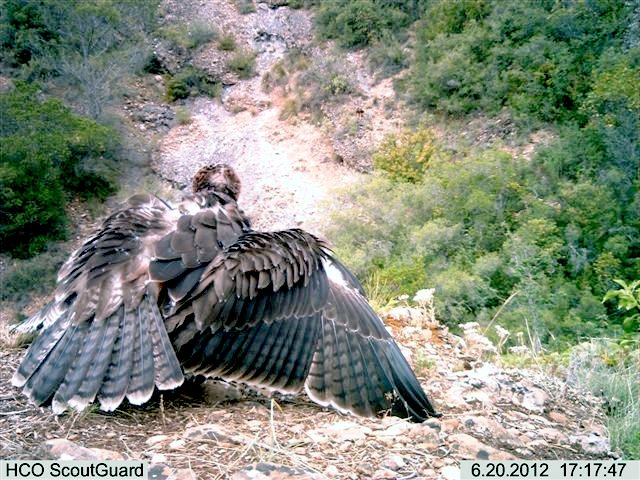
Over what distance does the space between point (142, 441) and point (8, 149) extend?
16275 mm

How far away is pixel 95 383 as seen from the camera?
284cm

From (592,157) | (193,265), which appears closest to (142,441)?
(193,265)

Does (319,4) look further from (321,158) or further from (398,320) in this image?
(398,320)

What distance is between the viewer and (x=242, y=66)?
22969mm

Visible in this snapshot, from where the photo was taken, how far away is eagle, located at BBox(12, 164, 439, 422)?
2900 millimetres

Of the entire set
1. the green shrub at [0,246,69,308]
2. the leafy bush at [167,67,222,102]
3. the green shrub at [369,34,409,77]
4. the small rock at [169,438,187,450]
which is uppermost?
the green shrub at [369,34,409,77]

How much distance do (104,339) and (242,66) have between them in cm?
2108

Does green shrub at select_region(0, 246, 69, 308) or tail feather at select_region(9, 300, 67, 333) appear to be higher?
tail feather at select_region(9, 300, 67, 333)

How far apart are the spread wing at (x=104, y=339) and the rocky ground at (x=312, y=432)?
0.16 metres

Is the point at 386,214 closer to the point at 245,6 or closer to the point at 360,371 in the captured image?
the point at 360,371

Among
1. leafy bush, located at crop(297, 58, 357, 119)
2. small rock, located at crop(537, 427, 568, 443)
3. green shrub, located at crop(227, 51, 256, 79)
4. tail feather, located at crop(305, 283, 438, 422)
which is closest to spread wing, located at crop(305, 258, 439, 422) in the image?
tail feather, located at crop(305, 283, 438, 422)

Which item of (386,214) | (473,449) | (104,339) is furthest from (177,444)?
(386,214)

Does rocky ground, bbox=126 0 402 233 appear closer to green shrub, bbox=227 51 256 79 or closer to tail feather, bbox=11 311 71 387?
green shrub, bbox=227 51 256 79

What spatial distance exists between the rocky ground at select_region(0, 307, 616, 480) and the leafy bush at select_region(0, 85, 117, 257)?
14833 mm
